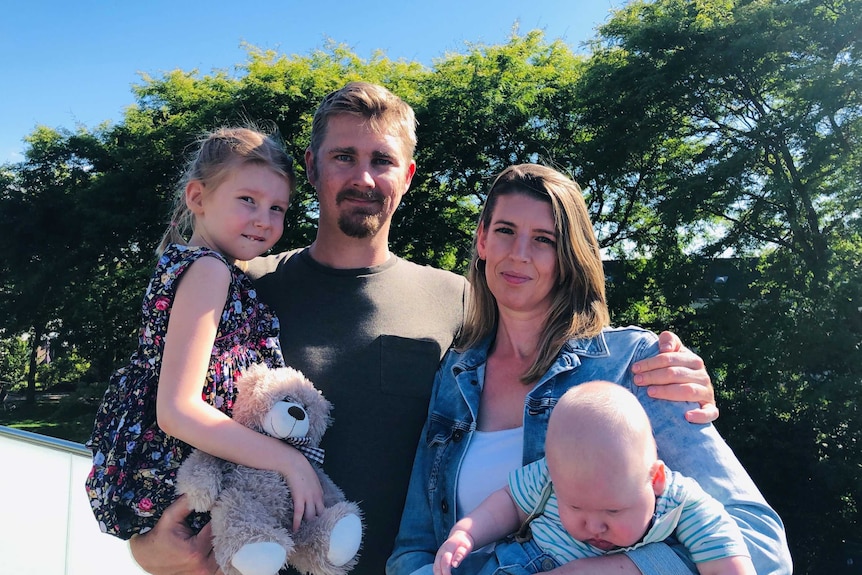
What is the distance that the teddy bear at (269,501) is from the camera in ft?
5.73

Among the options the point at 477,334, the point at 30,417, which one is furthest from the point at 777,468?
the point at 30,417

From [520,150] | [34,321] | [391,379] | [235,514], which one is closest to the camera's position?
[235,514]

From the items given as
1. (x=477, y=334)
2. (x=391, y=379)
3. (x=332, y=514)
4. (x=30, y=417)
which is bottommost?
(x=30, y=417)

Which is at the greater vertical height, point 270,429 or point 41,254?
point 41,254

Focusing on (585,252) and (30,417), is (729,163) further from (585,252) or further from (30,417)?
(30,417)

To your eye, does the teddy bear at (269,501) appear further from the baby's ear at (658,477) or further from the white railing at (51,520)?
the white railing at (51,520)

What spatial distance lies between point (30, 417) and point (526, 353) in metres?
22.6

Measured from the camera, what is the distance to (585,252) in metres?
2.05

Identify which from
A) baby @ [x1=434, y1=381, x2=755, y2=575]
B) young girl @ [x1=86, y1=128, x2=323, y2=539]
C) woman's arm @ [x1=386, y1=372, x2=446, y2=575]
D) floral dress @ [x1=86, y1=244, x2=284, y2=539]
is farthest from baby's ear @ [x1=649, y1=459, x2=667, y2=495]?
floral dress @ [x1=86, y1=244, x2=284, y2=539]

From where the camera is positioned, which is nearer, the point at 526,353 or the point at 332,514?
the point at 332,514

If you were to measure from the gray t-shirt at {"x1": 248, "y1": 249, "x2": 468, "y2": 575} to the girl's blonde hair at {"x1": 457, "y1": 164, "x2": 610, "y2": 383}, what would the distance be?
508 millimetres

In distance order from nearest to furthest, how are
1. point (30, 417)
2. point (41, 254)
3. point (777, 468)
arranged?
point (777, 468) < point (41, 254) < point (30, 417)

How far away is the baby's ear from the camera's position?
1.46 meters

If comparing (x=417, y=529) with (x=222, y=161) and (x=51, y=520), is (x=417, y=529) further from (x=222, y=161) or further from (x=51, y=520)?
(x=51, y=520)
